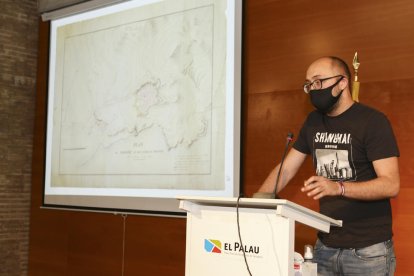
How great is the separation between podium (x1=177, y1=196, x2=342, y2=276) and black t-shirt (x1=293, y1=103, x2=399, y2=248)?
0.64 ft

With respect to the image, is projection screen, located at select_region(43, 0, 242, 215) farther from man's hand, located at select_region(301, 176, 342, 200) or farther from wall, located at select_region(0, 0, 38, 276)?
man's hand, located at select_region(301, 176, 342, 200)

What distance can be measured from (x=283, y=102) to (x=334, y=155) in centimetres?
104

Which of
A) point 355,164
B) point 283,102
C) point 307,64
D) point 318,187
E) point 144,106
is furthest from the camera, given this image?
point 144,106

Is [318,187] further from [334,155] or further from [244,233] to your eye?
[334,155]

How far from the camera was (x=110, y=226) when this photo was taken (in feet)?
15.4

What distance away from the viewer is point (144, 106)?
14.4 feet

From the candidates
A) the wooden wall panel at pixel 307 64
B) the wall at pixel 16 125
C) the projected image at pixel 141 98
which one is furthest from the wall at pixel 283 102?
the wall at pixel 16 125

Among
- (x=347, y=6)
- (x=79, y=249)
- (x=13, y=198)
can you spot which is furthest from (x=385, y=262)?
(x=13, y=198)

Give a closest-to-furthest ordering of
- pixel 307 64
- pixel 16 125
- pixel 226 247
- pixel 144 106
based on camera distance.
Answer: pixel 226 247, pixel 307 64, pixel 144 106, pixel 16 125

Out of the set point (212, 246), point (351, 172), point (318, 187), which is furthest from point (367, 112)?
point (212, 246)

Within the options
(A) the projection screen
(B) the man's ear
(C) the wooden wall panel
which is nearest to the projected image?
(A) the projection screen

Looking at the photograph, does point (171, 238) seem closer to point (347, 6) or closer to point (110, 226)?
point (110, 226)

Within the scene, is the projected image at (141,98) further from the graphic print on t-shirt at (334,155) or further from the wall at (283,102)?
the graphic print on t-shirt at (334,155)

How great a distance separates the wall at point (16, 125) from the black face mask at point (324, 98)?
3.43m
